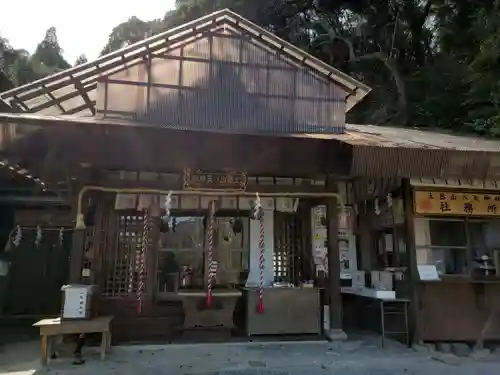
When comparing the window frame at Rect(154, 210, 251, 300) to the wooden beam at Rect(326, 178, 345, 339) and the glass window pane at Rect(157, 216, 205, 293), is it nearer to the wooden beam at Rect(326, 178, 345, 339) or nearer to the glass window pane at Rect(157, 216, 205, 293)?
the glass window pane at Rect(157, 216, 205, 293)

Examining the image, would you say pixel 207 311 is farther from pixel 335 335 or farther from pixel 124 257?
pixel 335 335

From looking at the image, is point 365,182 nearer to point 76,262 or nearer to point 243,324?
point 243,324

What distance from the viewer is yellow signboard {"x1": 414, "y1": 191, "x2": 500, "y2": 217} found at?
26.3 ft

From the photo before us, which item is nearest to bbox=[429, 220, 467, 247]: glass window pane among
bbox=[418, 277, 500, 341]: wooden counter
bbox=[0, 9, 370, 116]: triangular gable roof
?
bbox=[418, 277, 500, 341]: wooden counter

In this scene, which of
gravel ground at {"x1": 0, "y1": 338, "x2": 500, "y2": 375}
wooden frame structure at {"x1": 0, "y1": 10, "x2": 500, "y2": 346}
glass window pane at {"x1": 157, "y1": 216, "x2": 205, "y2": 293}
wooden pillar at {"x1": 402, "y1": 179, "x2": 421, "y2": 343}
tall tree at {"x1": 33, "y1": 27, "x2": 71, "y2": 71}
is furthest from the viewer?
tall tree at {"x1": 33, "y1": 27, "x2": 71, "y2": 71}

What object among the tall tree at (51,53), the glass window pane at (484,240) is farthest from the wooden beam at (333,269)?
the tall tree at (51,53)

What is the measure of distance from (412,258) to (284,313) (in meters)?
2.61

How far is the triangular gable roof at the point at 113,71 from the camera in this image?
7.34 m

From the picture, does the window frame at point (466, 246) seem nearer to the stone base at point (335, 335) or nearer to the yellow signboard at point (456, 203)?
the yellow signboard at point (456, 203)

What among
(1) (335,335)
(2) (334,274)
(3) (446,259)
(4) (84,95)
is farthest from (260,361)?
(4) (84,95)

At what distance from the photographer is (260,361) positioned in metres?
6.59

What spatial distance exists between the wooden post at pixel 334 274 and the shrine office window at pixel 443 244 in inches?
60.4

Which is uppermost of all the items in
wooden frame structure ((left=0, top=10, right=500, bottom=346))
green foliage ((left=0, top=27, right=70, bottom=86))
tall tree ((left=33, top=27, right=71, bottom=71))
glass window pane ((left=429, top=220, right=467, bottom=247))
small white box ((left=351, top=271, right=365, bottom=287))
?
tall tree ((left=33, top=27, right=71, bottom=71))

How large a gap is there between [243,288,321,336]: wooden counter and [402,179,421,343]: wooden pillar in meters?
1.73
